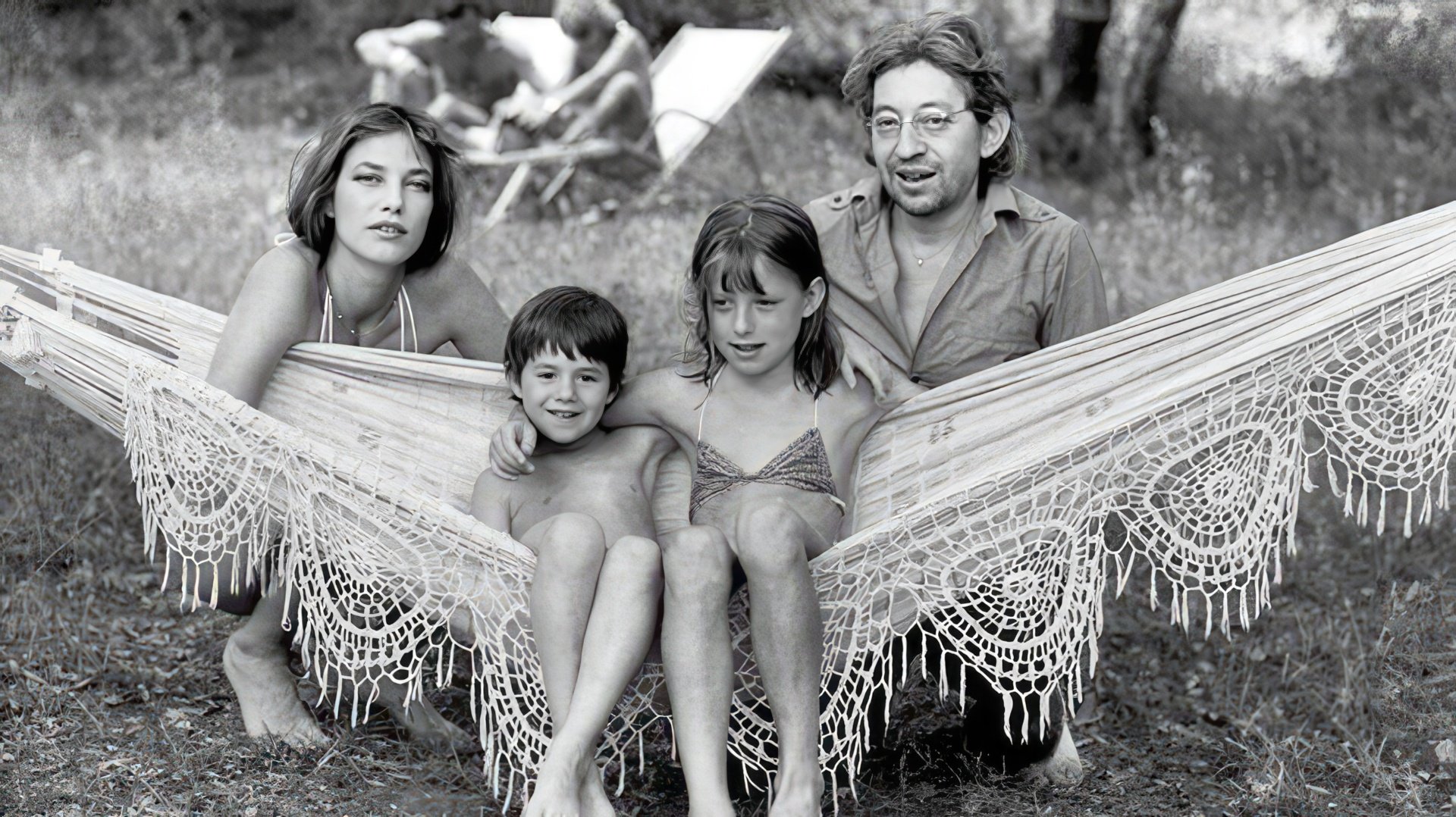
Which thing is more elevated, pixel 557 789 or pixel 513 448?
pixel 513 448

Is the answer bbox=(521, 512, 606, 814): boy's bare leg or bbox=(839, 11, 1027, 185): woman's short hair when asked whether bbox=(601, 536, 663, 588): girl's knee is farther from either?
bbox=(839, 11, 1027, 185): woman's short hair

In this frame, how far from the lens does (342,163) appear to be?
238 cm

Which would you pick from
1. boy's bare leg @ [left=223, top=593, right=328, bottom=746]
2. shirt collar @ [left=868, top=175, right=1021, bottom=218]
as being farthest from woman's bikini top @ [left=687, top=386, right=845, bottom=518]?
boy's bare leg @ [left=223, top=593, right=328, bottom=746]

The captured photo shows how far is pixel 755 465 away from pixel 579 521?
33 centimetres

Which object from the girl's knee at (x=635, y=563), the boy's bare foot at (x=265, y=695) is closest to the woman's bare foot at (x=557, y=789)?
the girl's knee at (x=635, y=563)

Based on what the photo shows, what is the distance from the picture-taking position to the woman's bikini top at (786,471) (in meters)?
2.21

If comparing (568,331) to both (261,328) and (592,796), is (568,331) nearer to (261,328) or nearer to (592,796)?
(261,328)

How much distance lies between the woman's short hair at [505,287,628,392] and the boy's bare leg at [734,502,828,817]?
403 millimetres

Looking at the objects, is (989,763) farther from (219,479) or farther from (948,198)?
(219,479)

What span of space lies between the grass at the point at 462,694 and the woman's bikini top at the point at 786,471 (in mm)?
532

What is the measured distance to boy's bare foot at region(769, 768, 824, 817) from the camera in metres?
1.93

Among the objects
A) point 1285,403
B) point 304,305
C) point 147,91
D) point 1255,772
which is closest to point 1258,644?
point 1255,772

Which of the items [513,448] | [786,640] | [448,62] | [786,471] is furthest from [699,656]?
[448,62]

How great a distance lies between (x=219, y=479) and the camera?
7.06 feet
